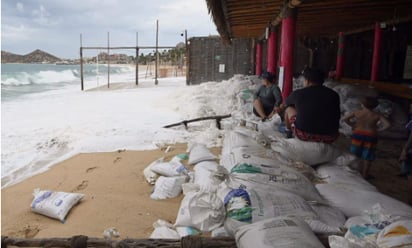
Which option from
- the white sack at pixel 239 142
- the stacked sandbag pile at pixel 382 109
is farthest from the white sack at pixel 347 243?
the stacked sandbag pile at pixel 382 109

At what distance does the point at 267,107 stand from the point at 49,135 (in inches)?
159

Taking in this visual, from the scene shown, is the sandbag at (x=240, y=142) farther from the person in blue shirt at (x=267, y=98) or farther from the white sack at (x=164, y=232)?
the person in blue shirt at (x=267, y=98)

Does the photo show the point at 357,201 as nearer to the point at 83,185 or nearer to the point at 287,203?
the point at 287,203

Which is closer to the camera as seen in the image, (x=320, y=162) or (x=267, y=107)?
(x=320, y=162)

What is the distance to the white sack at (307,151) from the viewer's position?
282 centimetres

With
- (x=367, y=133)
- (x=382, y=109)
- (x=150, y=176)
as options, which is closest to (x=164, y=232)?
(x=150, y=176)

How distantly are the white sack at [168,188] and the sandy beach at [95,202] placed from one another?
67mm

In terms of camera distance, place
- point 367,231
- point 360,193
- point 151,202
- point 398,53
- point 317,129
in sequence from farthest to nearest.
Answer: point 398,53 → point 317,129 → point 151,202 → point 360,193 → point 367,231

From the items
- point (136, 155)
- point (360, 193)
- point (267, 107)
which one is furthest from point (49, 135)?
point (360, 193)

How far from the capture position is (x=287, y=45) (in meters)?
4.46

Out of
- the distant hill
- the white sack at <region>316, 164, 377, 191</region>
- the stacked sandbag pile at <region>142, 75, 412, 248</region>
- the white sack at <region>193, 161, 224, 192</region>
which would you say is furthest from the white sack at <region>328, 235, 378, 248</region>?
the distant hill

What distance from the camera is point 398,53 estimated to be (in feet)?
25.1

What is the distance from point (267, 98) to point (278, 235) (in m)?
3.52

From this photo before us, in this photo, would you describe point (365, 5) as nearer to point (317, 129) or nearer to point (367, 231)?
point (317, 129)
